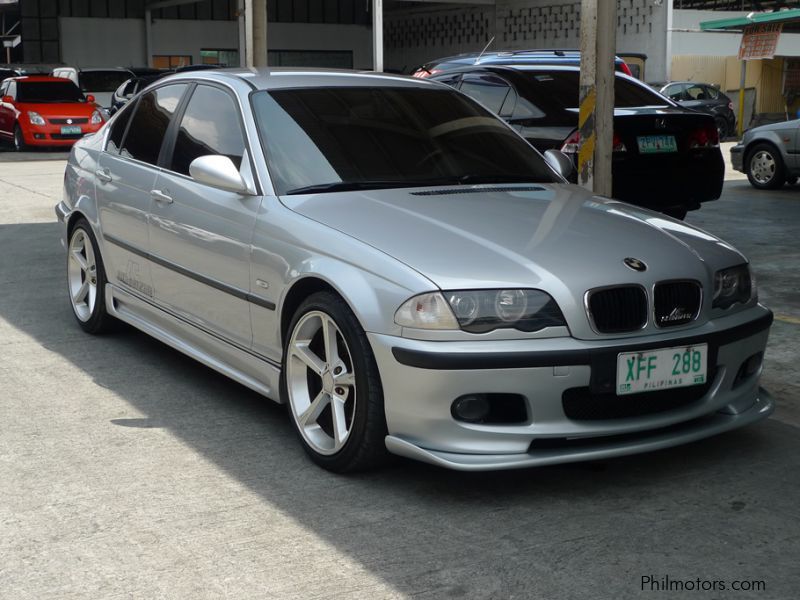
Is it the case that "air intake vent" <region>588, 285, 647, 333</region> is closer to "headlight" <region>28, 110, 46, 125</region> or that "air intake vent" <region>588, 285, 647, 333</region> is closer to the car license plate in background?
the car license plate in background

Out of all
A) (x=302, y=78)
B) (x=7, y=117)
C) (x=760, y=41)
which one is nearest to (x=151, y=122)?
(x=302, y=78)

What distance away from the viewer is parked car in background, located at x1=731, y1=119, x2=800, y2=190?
14.4 m

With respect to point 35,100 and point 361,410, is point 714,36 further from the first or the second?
point 361,410

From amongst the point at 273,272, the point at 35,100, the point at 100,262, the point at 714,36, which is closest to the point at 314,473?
the point at 273,272

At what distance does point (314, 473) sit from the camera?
13.6ft

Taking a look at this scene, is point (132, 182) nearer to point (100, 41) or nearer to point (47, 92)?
point (47, 92)

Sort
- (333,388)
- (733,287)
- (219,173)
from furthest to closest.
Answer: (219,173) < (733,287) < (333,388)

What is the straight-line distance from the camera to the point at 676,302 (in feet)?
13.1

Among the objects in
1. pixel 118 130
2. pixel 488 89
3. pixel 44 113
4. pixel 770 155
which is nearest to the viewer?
pixel 118 130

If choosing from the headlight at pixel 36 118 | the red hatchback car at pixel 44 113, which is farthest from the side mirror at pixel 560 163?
the headlight at pixel 36 118

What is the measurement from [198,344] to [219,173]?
0.90m

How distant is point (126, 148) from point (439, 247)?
2.60 meters

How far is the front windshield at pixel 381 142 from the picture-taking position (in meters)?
4.66

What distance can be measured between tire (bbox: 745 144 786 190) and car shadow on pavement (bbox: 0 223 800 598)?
10776 mm
